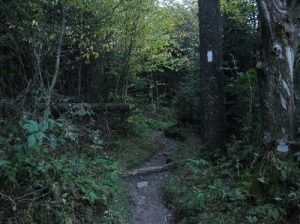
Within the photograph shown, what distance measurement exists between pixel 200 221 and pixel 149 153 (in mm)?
4661

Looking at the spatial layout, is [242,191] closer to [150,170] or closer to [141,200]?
[141,200]

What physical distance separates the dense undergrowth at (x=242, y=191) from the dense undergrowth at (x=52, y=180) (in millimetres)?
1051

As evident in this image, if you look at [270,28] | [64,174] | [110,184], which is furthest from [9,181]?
[270,28]

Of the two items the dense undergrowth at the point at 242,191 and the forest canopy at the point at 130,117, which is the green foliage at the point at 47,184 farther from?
the dense undergrowth at the point at 242,191

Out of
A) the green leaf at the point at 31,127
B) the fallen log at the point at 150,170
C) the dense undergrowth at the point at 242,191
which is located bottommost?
the fallen log at the point at 150,170

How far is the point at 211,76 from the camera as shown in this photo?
7.93m

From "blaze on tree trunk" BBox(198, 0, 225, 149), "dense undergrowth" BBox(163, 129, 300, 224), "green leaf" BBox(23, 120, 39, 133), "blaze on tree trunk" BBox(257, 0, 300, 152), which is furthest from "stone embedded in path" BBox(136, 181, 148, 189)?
"green leaf" BBox(23, 120, 39, 133)

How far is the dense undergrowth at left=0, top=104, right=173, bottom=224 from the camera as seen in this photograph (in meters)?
4.09

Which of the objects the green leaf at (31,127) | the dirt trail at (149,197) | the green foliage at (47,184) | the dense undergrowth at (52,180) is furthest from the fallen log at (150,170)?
the green leaf at (31,127)

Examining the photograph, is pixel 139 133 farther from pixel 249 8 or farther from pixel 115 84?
pixel 249 8

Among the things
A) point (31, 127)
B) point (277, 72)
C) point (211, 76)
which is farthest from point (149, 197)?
point (31, 127)

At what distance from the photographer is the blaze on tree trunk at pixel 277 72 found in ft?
18.3

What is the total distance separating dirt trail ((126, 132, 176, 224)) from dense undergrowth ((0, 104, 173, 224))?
0.27 metres

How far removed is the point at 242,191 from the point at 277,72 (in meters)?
1.93
